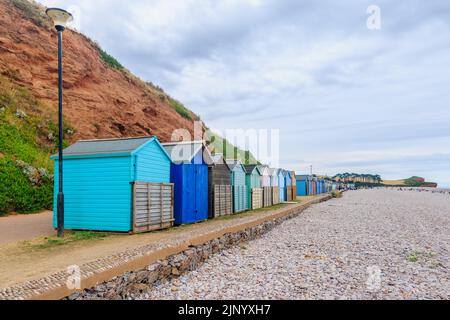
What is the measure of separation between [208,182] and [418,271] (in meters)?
10.7

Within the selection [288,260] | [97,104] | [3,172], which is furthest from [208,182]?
[97,104]

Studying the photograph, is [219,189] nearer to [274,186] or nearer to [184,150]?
[184,150]

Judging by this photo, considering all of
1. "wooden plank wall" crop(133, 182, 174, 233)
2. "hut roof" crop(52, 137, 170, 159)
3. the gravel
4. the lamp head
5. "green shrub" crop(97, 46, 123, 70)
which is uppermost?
"green shrub" crop(97, 46, 123, 70)

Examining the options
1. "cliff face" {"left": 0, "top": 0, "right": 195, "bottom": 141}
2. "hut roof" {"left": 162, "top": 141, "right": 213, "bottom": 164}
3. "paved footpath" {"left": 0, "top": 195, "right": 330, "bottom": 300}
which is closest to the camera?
"paved footpath" {"left": 0, "top": 195, "right": 330, "bottom": 300}

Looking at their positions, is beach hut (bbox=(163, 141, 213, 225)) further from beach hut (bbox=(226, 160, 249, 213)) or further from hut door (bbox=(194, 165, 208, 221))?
beach hut (bbox=(226, 160, 249, 213))

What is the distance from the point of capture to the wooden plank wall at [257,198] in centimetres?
2460

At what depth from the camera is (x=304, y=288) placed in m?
7.28

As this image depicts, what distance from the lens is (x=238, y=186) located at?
71.4 feet

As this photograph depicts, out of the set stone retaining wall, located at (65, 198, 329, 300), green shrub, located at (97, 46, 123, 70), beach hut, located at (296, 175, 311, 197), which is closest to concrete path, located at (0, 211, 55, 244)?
stone retaining wall, located at (65, 198, 329, 300)

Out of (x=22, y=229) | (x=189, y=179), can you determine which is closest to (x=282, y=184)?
(x=189, y=179)

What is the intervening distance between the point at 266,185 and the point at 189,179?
1487 cm

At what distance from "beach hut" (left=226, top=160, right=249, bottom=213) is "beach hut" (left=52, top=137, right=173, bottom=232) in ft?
29.4

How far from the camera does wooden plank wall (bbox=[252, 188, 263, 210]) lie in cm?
2460
